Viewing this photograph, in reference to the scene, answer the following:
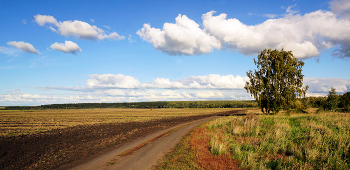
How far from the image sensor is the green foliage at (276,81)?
125 ft

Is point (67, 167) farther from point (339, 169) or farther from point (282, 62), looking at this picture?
point (282, 62)

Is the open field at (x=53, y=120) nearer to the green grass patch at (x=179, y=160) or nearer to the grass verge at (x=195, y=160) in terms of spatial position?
the green grass patch at (x=179, y=160)

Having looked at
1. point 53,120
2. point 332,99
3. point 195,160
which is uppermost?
point 332,99

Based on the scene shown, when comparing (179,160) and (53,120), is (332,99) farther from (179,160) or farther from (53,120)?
(53,120)

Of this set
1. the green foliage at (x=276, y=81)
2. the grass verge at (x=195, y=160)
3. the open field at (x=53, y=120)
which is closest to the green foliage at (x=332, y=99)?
the green foliage at (x=276, y=81)

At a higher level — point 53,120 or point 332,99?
point 332,99

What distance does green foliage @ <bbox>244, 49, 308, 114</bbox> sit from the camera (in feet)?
125

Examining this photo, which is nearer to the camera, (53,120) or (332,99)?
(332,99)

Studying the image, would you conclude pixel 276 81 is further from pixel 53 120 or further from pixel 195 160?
pixel 53 120

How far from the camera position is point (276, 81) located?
38875 millimetres

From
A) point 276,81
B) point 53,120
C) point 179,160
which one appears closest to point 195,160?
point 179,160

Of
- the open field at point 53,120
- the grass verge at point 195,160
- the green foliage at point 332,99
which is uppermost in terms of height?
the green foliage at point 332,99

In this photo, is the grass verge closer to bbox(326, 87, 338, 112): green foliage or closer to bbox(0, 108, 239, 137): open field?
bbox(0, 108, 239, 137): open field

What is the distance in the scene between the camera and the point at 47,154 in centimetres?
1399
